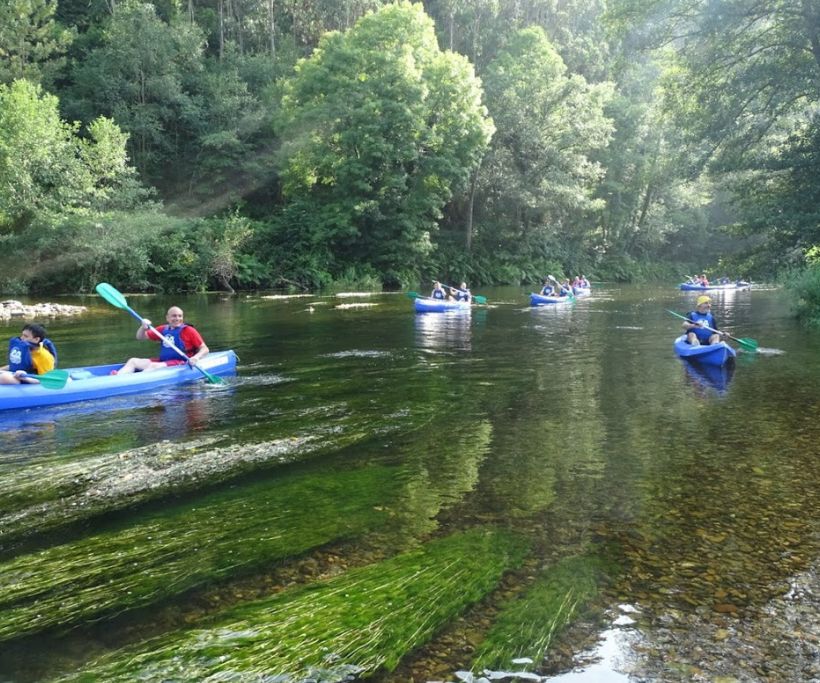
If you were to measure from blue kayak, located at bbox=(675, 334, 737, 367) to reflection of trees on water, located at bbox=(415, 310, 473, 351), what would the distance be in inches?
157

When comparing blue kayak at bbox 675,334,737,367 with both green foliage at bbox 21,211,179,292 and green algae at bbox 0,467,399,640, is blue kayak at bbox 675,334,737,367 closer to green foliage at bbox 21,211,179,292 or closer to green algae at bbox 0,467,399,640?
green algae at bbox 0,467,399,640

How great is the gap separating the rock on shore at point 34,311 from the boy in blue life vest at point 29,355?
11579 millimetres

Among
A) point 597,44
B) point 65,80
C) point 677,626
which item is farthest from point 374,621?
A: point 597,44

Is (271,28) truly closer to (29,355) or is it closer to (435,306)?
(435,306)

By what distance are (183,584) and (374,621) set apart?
3.77ft

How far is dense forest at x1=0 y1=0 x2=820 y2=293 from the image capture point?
16.7 m

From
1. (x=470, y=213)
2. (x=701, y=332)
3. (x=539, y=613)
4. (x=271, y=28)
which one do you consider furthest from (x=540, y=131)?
(x=539, y=613)

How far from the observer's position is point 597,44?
1930 inches

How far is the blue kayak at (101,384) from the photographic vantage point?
7703 millimetres

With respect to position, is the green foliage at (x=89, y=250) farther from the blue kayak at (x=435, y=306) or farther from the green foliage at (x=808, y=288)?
the green foliage at (x=808, y=288)

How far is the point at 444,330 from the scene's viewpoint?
52.8 ft

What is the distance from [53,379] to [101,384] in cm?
61

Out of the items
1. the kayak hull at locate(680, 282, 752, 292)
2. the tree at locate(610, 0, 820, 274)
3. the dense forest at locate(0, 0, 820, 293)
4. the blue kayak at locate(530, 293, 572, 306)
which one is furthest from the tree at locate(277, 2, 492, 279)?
the tree at locate(610, 0, 820, 274)

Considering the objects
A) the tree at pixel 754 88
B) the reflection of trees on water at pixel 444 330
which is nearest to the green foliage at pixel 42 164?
the reflection of trees on water at pixel 444 330
